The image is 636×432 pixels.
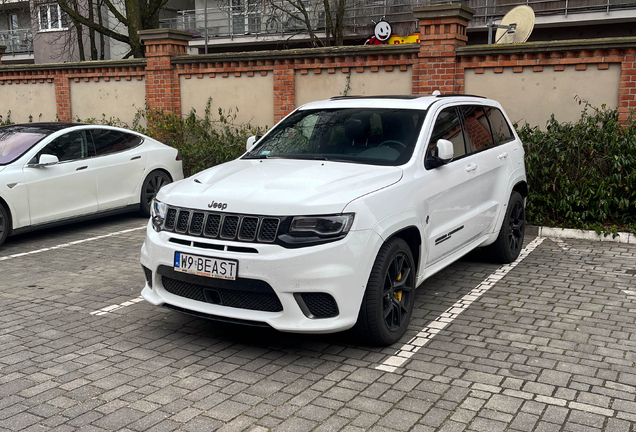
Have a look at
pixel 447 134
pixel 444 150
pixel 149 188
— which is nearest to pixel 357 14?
pixel 149 188

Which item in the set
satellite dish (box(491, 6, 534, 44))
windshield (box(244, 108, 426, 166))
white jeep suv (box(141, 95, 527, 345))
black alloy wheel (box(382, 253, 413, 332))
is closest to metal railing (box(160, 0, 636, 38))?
satellite dish (box(491, 6, 534, 44))

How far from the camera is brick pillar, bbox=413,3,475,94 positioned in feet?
Result: 33.7

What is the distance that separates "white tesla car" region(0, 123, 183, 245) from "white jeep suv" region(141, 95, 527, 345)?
12.2 ft

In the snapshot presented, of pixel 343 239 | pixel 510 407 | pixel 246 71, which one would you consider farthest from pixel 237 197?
pixel 246 71

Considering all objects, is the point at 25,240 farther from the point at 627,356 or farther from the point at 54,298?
the point at 627,356

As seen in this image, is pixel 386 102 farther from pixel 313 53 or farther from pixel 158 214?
pixel 313 53

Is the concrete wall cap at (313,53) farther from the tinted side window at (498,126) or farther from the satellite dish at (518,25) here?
the tinted side window at (498,126)

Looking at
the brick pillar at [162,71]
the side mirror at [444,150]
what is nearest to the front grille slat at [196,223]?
the side mirror at [444,150]

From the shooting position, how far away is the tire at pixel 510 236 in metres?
7.06

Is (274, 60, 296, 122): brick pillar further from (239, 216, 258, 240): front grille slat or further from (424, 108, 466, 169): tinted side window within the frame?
(239, 216, 258, 240): front grille slat

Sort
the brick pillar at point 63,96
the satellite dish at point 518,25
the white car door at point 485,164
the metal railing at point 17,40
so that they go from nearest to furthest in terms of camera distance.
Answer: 1. the white car door at point 485,164
2. the satellite dish at point 518,25
3. the brick pillar at point 63,96
4. the metal railing at point 17,40

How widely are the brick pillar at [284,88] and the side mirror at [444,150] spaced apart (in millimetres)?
6815

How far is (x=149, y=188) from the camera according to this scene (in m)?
10.1

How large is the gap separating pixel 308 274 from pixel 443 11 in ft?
23.5
